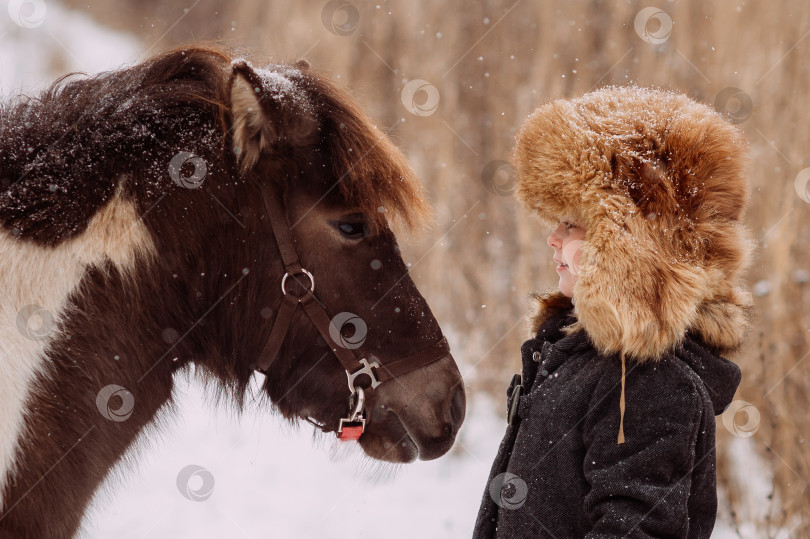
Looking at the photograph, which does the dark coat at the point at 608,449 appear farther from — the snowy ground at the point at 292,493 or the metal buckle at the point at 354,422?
the snowy ground at the point at 292,493

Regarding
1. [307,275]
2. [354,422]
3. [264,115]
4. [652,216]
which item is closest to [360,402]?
[354,422]

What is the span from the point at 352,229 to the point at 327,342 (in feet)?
1.21

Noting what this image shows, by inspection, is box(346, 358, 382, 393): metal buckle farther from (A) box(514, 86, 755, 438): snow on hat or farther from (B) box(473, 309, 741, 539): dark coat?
(A) box(514, 86, 755, 438): snow on hat

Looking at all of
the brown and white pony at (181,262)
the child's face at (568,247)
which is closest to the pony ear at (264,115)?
the brown and white pony at (181,262)

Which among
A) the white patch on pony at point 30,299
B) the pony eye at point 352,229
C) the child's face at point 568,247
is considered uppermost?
the child's face at point 568,247

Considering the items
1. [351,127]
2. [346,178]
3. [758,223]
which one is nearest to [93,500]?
[346,178]

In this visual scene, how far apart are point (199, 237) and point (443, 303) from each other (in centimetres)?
467

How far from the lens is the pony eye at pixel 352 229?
2070 mm

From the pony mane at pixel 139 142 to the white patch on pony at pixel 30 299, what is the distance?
38 mm

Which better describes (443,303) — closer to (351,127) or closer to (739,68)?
(739,68)

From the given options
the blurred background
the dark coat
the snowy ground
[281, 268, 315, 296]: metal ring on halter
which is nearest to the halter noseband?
[281, 268, 315, 296]: metal ring on halter

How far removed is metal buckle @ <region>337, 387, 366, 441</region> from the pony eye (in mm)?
498

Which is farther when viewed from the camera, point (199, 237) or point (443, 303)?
point (443, 303)

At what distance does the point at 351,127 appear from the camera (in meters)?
2.05
